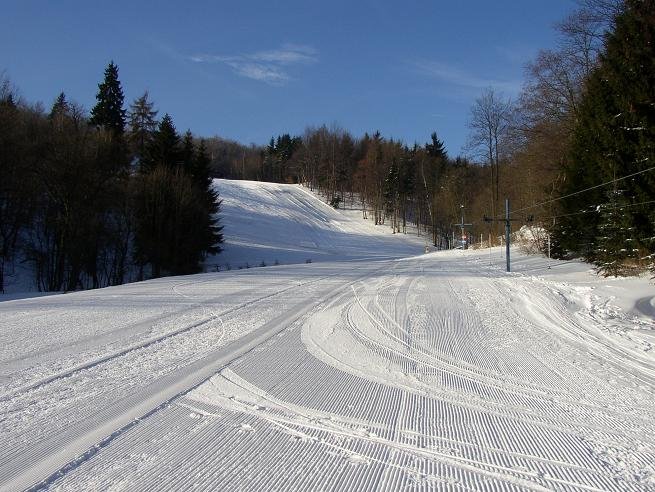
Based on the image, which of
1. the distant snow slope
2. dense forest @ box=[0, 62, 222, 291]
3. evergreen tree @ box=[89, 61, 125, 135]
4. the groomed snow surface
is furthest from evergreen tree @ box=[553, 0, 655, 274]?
evergreen tree @ box=[89, 61, 125, 135]

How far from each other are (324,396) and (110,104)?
48206 mm

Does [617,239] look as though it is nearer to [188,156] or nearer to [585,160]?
[585,160]

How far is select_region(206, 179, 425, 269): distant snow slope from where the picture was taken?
46062 millimetres

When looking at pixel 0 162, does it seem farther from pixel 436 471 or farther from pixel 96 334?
pixel 436 471

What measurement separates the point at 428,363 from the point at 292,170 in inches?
3836

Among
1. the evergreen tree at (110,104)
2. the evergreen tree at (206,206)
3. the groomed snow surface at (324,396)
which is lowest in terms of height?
the groomed snow surface at (324,396)

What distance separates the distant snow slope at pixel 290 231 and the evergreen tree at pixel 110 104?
15.7m

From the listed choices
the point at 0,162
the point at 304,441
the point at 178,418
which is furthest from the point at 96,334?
the point at 0,162

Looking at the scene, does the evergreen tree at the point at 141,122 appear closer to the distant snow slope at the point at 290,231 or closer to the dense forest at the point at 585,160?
the distant snow slope at the point at 290,231

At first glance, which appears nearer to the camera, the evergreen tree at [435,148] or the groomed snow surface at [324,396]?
the groomed snow surface at [324,396]

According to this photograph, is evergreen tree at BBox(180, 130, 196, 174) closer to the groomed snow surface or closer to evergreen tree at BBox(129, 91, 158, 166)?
evergreen tree at BBox(129, 91, 158, 166)

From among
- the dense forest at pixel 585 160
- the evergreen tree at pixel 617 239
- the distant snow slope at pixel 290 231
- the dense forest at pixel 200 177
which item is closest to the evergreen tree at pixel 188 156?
the dense forest at pixel 200 177

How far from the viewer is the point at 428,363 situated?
6.14 metres

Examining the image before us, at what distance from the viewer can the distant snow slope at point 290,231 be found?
4606 centimetres
